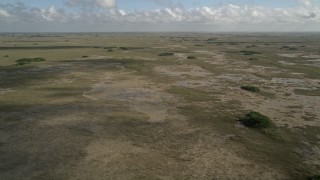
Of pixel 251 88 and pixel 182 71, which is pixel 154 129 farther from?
pixel 182 71

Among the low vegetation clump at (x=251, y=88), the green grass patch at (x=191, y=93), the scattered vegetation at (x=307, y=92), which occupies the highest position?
the low vegetation clump at (x=251, y=88)

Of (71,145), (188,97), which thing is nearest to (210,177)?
(71,145)

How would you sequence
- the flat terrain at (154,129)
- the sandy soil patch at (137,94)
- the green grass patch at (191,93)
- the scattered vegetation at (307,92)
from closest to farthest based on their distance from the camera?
the flat terrain at (154,129) → the sandy soil patch at (137,94) → the green grass patch at (191,93) → the scattered vegetation at (307,92)

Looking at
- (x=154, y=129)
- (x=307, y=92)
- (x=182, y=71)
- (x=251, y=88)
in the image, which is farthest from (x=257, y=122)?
(x=182, y=71)

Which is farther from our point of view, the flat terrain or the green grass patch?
the green grass patch

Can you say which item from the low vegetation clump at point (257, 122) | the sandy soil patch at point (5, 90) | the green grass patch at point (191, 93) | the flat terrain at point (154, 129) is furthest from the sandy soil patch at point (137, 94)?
the sandy soil patch at point (5, 90)

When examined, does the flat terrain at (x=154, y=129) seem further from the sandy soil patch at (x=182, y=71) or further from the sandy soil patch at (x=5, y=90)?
the sandy soil patch at (x=182, y=71)

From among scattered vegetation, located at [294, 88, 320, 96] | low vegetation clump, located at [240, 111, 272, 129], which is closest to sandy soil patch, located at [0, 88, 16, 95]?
low vegetation clump, located at [240, 111, 272, 129]

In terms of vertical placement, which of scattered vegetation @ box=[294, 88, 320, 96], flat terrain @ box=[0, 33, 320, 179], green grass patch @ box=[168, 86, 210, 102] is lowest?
flat terrain @ box=[0, 33, 320, 179]

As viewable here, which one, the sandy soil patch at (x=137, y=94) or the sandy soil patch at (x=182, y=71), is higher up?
the sandy soil patch at (x=182, y=71)

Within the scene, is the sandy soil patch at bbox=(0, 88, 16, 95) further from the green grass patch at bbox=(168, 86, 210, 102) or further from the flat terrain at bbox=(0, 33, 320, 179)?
the green grass patch at bbox=(168, 86, 210, 102)

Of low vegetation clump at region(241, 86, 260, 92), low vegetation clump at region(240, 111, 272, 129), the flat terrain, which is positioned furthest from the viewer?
low vegetation clump at region(241, 86, 260, 92)
